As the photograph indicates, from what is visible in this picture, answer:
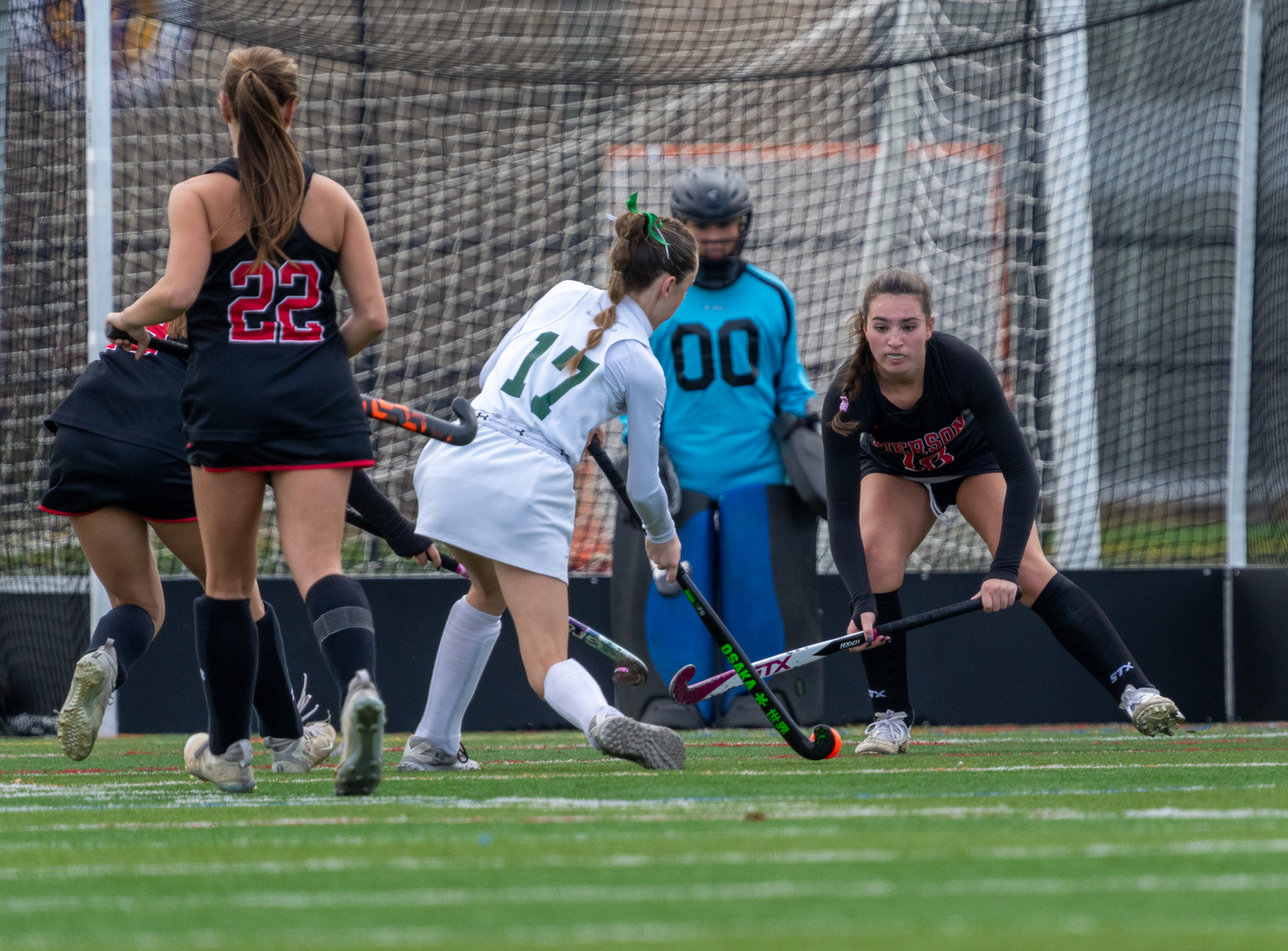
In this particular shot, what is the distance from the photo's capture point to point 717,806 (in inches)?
123

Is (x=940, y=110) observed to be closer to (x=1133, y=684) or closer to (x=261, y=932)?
(x=1133, y=684)

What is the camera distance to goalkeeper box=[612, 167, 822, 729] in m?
6.06

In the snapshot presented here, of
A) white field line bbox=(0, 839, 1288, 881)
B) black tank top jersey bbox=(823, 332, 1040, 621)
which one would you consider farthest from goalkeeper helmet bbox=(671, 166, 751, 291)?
white field line bbox=(0, 839, 1288, 881)

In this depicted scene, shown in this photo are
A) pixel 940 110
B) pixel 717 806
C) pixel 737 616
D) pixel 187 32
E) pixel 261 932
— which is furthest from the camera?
pixel 940 110

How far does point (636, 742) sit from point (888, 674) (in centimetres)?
144

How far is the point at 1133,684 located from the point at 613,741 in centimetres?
185

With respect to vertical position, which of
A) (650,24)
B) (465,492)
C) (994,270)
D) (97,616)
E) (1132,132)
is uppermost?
(650,24)

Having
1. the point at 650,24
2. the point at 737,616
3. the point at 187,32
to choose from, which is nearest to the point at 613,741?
the point at 737,616

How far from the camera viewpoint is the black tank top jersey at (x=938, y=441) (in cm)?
470

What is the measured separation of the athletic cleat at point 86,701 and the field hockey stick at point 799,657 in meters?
1.55

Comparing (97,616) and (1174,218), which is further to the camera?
(1174,218)

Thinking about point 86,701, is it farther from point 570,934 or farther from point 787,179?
point 787,179

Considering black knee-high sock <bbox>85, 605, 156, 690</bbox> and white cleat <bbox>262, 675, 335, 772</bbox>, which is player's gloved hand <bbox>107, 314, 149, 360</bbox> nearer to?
black knee-high sock <bbox>85, 605, 156, 690</bbox>

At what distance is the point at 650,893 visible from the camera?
214 cm
